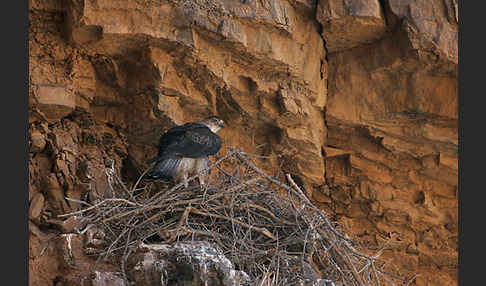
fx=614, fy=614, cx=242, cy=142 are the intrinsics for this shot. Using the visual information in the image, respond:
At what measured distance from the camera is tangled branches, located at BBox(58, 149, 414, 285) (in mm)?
4344

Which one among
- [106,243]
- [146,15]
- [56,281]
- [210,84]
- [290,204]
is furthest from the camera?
[210,84]

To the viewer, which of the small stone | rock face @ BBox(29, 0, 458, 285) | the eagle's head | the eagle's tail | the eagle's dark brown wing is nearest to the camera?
the eagle's tail

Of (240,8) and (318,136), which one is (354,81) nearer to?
(318,136)

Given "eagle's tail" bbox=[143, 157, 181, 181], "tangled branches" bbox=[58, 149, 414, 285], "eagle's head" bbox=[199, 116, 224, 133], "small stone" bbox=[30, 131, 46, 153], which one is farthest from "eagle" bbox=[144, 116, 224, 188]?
"small stone" bbox=[30, 131, 46, 153]

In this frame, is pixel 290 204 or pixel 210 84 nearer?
pixel 290 204

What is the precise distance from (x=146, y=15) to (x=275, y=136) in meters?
2.02

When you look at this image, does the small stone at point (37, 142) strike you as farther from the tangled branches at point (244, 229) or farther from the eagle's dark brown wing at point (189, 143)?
the eagle's dark brown wing at point (189, 143)

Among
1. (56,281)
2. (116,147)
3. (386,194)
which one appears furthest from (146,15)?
(386,194)

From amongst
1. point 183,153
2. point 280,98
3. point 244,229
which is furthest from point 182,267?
point 280,98

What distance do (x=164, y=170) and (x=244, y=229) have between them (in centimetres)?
82

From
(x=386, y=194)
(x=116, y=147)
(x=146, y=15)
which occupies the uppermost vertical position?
(x=146, y=15)

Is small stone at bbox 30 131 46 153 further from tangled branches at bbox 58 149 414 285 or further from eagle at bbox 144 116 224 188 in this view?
eagle at bbox 144 116 224 188

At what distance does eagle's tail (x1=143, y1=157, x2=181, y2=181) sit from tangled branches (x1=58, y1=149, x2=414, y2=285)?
16 cm

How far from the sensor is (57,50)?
218 inches
